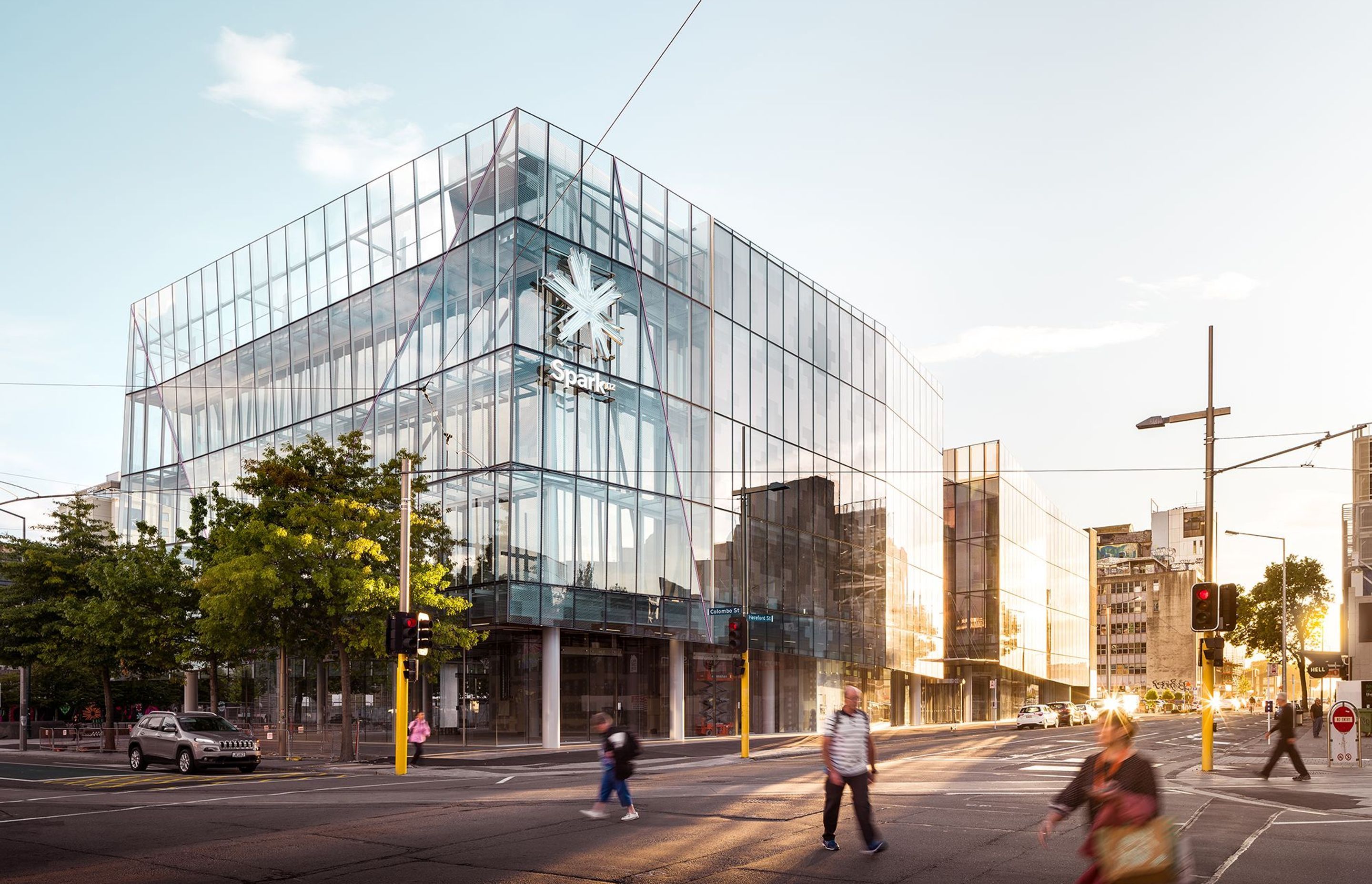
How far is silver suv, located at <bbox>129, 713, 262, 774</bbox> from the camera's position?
2895cm

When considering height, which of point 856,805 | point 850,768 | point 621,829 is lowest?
point 621,829

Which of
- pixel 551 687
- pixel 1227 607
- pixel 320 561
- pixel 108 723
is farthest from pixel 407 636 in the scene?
pixel 108 723

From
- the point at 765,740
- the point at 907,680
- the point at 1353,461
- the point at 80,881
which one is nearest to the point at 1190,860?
the point at 80,881

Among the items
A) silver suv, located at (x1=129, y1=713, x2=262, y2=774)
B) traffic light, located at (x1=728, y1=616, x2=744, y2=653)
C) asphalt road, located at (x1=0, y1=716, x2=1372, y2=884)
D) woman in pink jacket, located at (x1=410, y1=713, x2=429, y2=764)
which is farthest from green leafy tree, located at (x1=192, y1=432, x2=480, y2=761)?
traffic light, located at (x1=728, y1=616, x2=744, y2=653)

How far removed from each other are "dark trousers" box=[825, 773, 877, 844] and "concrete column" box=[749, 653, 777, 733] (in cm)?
4026

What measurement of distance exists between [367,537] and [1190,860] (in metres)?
26.0

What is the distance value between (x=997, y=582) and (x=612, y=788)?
65.8m

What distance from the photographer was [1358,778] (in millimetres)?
25188

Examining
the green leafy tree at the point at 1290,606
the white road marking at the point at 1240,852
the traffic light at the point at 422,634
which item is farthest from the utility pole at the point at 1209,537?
the green leafy tree at the point at 1290,606

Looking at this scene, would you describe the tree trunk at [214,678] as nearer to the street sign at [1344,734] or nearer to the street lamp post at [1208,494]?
the street lamp post at [1208,494]

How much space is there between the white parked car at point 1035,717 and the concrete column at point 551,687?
112 ft

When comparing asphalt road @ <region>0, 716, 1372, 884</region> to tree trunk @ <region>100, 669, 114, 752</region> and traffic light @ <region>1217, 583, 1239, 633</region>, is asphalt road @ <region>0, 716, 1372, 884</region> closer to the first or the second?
traffic light @ <region>1217, 583, 1239, 633</region>

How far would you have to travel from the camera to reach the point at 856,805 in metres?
12.6

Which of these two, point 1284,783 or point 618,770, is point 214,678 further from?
point 1284,783
